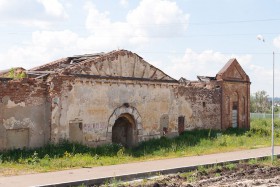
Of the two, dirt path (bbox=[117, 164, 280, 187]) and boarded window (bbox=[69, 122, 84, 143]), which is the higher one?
boarded window (bbox=[69, 122, 84, 143])

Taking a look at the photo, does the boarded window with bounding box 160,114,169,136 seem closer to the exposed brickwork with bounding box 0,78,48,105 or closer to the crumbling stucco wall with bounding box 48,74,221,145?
the crumbling stucco wall with bounding box 48,74,221,145

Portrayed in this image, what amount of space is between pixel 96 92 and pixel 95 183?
7.02m

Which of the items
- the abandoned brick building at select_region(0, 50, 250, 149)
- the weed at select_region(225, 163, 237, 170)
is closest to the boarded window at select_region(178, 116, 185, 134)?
the abandoned brick building at select_region(0, 50, 250, 149)

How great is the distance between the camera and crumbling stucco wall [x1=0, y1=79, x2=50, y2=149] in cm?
1504

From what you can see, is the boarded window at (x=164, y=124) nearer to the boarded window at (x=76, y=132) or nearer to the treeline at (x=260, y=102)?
the boarded window at (x=76, y=132)

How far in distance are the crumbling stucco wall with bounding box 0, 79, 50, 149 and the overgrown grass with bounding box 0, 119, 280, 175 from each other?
1.52 ft

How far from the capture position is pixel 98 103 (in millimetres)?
18203

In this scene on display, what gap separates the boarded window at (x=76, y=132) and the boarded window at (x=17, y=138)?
202cm

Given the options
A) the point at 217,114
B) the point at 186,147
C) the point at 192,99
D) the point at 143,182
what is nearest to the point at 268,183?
the point at 143,182

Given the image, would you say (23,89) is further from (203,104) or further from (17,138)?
(203,104)

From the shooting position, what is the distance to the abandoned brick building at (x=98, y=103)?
1563cm

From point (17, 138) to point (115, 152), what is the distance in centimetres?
431

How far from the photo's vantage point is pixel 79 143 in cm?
1711

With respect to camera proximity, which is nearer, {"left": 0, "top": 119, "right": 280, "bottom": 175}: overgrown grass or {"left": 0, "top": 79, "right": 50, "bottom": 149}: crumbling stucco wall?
{"left": 0, "top": 119, "right": 280, "bottom": 175}: overgrown grass
